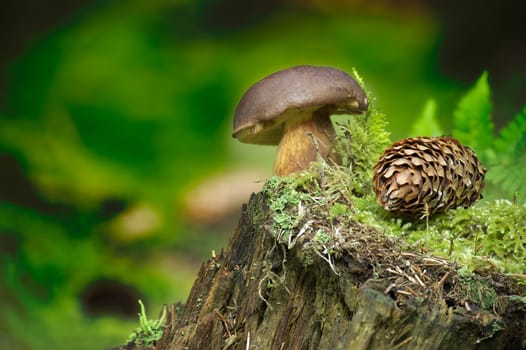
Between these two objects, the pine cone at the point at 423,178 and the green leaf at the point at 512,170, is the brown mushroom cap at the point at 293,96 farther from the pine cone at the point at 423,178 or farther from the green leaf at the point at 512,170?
the green leaf at the point at 512,170

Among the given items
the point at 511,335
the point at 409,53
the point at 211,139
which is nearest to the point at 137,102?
the point at 211,139

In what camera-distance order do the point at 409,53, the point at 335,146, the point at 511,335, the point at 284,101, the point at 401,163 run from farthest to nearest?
the point at 409,53 < the point at 335,146 < the point at 284,101 < the point at 401,163 < the point at 511,335

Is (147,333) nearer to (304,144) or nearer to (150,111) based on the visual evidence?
(304,144)

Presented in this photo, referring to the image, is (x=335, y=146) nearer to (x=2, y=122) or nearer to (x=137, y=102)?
(x=137, y=102)

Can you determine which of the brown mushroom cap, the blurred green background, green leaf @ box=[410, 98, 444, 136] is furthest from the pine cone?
the blurred green background

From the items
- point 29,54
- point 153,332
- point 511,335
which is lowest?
point 511,335

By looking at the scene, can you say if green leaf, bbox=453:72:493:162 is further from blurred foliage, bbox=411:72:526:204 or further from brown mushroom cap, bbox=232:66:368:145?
brown mushroom cap, bbox=232:66:368:145

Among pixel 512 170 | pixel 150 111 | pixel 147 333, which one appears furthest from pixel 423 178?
pixel 150 111
